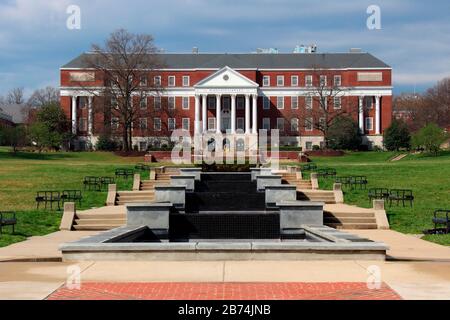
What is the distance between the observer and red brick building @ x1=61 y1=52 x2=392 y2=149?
9094cm

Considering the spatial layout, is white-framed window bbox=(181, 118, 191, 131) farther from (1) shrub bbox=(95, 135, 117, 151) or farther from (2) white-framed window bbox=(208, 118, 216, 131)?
(1) shrub bbox=(95, 135, 117, 151)

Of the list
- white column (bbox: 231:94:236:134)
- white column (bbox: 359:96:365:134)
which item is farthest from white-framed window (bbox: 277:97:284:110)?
white column (bbox: 359:96:365:134)

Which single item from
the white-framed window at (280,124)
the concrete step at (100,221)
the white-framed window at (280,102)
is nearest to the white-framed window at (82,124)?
the white-framed window at (280,124)

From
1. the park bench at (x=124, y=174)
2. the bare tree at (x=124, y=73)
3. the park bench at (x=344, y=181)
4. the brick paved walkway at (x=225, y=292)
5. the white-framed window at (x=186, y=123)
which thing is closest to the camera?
the brick paved walkway at (x=225, y=292)

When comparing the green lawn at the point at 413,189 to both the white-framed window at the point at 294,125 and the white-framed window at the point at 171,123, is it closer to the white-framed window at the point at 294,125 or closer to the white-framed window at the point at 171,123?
the white-framed window at the point at 294,125

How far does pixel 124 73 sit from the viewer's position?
76.1 m

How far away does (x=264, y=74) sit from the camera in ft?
318

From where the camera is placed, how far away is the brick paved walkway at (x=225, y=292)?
8750 mm

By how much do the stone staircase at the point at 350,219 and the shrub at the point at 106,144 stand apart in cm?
6356

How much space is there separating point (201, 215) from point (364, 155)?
52.8 meters

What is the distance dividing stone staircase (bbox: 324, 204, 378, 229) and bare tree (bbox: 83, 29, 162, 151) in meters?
55.6

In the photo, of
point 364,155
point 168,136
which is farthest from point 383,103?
point 168,136

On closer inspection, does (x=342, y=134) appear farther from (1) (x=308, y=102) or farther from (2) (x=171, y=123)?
(2) (x=171, y=123)

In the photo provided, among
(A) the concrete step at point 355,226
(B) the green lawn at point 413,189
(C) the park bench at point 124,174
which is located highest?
(C) the park bench at point 124,174
